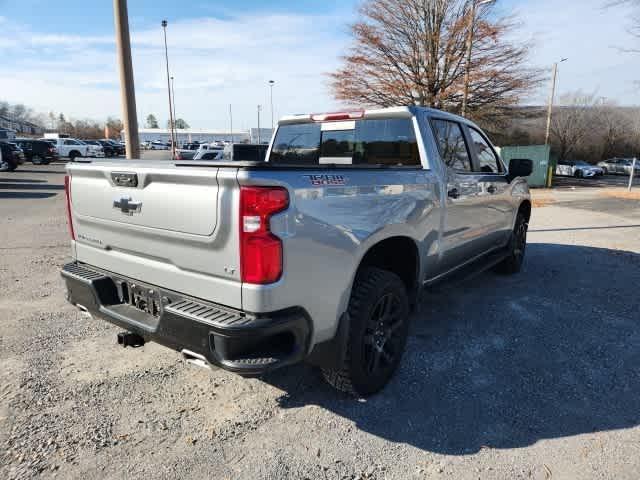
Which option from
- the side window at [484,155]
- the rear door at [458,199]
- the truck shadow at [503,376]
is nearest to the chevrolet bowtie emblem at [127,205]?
the truck shadow at [503,376]

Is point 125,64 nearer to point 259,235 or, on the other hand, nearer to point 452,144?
point 452,144

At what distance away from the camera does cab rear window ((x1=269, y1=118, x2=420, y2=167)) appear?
374 centimetres

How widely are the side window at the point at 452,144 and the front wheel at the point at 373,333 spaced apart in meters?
1.39

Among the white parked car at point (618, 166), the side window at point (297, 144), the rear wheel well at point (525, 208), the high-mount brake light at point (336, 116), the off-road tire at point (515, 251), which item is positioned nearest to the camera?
the high-mount brake light at point (336, 116)

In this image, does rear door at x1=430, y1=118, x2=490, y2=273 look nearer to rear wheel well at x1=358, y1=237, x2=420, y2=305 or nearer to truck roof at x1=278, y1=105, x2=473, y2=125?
truck roof at x1=278, y1=105, x2=473, y2=125

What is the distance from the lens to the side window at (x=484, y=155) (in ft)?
15.1

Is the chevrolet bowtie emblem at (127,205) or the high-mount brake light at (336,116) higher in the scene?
the high-mount brake light at (336,116)

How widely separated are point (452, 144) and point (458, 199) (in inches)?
20.6

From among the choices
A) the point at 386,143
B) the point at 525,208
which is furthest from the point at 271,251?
the point at 525,208

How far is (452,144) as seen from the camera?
404 cm

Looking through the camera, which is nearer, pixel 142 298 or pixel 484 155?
pixel 142 298

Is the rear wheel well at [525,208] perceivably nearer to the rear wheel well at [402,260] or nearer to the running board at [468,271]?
the running board at [468,271]

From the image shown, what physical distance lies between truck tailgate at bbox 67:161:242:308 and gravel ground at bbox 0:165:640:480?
907 mm

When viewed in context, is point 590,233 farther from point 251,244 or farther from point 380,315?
point 251,244
